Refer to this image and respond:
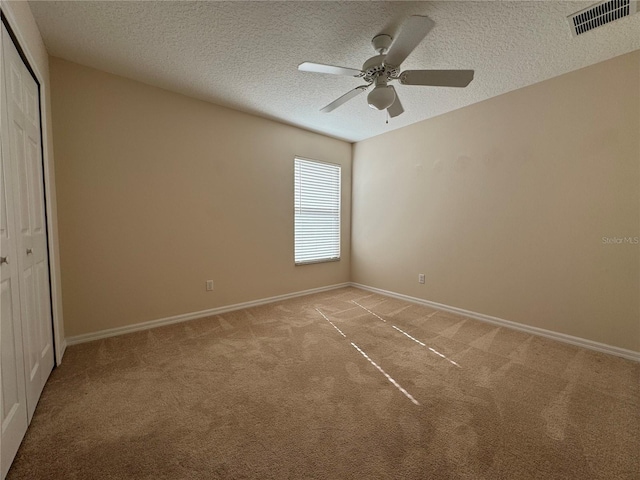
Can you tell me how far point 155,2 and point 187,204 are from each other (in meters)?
1.79

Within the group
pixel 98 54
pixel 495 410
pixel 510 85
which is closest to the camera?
pixel 495 410

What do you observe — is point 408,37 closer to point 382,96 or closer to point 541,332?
point 382,96

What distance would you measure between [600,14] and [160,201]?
3.91 m

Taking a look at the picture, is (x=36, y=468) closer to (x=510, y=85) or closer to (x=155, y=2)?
(x=155, y=2)

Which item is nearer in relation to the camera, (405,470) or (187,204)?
(405,470)

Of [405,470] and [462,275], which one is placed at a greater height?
[462,275]

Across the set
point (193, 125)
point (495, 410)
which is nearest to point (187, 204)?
point (193, 125)

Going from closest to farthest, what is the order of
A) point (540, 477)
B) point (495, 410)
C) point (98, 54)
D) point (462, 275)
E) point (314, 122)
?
point (540, 477) < point (495, 410) < point (98, 54) < point (462, 275) < point (314, 122)

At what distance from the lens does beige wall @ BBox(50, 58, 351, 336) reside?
246 centimetres

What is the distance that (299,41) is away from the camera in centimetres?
209

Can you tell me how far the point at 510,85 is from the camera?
108 inches

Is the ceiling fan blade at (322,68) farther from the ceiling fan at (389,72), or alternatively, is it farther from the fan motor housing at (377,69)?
the fan motor housing at (377,69)

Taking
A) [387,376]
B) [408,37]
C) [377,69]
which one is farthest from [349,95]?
[387,376]

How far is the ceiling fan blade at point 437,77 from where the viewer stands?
1.91 meters
